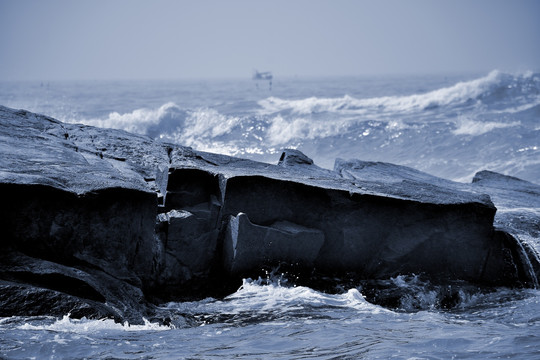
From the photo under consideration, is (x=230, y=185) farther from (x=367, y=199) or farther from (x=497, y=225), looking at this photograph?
(x=497, y=225)

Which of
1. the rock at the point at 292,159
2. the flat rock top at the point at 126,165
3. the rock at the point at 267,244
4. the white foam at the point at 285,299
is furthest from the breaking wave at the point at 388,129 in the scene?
the white foam at the point at 285,299

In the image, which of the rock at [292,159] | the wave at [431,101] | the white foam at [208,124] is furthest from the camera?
the wave at [431,101]

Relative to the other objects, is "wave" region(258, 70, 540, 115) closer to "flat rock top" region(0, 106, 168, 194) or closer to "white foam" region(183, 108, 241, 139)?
"white foam" region(183, 108, 241, 139)

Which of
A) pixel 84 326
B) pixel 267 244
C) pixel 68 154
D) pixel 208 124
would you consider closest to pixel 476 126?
pixel 208 124

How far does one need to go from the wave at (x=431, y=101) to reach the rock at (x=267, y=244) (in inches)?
928

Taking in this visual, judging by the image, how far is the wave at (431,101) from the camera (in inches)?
1207

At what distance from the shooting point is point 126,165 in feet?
21.7

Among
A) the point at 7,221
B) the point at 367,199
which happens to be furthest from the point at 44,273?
the point at 367,199

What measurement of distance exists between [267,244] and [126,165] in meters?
2.11

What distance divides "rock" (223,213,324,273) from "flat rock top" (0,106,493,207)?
0.48 m

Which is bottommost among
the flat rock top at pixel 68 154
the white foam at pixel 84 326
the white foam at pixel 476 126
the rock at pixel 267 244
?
the white foam at pixel 84 326

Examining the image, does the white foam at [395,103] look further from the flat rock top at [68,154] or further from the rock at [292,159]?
the flat rock top at [68,154]

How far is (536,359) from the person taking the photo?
3.14 m

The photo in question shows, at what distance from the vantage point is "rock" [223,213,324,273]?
17.6ft
